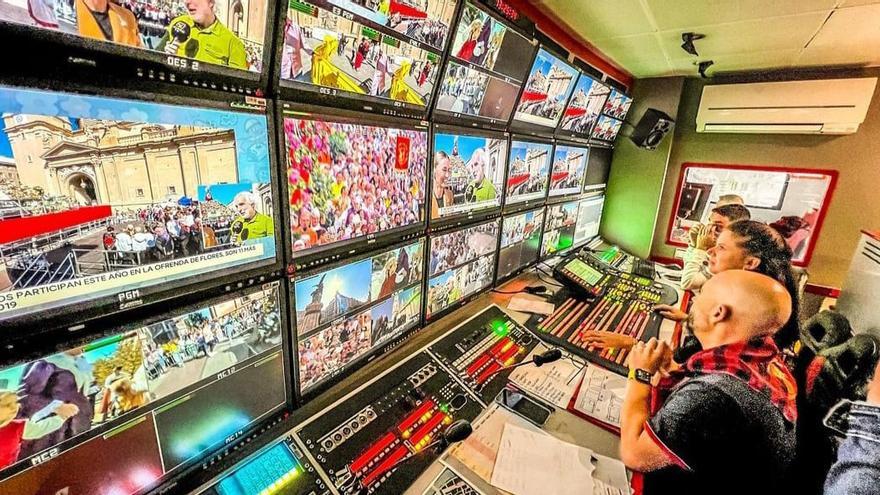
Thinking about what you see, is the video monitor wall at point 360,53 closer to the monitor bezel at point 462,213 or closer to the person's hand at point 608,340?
the monitor bezel at point 462,213

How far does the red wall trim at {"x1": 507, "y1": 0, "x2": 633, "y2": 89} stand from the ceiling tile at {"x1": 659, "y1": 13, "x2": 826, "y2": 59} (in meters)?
0.45

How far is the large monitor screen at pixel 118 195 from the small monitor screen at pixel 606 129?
9.16 ft

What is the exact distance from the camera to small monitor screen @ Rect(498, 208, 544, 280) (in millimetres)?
2084

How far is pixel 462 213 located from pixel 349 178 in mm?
708

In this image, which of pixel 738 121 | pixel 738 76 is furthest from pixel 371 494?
pixel 738 76

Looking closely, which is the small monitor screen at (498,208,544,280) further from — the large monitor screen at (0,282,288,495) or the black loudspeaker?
the black loudspeaker

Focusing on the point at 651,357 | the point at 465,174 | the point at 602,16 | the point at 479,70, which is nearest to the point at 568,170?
the point at 602,16

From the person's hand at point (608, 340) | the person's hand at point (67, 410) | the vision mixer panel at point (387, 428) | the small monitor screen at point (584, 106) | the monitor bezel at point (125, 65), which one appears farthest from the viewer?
the small monitor screen at point (584, 106)

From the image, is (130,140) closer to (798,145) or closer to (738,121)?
(738,121)

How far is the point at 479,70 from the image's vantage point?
1423mm

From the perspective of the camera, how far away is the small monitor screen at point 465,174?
147cm

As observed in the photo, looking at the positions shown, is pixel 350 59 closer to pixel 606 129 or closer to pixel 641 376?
pixel 641 376

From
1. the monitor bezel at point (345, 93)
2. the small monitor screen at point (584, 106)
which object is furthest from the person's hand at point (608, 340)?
the small monitor screen at point (584, 106)

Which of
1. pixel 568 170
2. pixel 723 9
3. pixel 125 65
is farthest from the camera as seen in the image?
pixel 568 170
